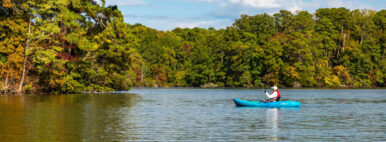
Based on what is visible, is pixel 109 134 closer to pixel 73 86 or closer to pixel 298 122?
pixel 298 122

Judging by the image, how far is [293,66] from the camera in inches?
4601

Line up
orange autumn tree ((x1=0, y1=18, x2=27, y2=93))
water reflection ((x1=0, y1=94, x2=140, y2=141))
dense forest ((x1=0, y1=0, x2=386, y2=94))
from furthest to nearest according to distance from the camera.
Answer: dense forest ((x1=0, y1=0, x2=386, y2=94)) → orange autumn tree ((x1=0, y1=18, x2=27, y2=93)) → water reflection ((x1=0, y1=94, x2=140, y2=141))

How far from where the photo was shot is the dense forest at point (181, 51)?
60.3 metres

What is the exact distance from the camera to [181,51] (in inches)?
5664

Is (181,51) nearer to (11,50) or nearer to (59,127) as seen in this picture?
(11,50)

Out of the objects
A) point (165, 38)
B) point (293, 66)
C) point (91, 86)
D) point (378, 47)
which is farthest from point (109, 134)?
point (165, 38)

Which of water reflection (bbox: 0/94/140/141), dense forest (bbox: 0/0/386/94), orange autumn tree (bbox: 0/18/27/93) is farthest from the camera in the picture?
dense forest (bbox: 0/0/386/94)

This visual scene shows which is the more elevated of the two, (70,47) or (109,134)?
(70,47)

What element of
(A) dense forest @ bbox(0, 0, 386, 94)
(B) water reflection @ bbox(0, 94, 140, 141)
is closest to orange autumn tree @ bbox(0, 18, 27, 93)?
(A) dense forest @ bbox(0, 0, 386, 94)

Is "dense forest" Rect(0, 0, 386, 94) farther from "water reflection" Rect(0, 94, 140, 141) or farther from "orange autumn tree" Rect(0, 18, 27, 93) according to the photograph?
"water reflection" Rect(0, 94, 140, 141)

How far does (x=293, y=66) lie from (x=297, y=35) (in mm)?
6948

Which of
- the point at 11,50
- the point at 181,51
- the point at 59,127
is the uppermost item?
the point at 181,51

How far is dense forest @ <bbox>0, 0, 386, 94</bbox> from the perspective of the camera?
60.3 meters

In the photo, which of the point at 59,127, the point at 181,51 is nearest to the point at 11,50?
the point at 59,127
